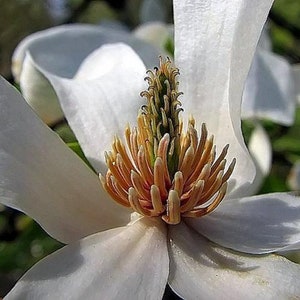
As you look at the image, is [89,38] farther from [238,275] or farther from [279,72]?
[238,275]

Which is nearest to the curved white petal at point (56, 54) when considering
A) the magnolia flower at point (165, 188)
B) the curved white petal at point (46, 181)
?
the magnolia flower at point (165, 188)

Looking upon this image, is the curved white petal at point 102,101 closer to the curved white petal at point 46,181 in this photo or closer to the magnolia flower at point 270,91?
the curved white petal at point 46,181

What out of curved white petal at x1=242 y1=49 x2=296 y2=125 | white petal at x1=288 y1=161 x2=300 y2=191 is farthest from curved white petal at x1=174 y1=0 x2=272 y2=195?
white petal at x1=288 y1=161 x2=300 y2=191

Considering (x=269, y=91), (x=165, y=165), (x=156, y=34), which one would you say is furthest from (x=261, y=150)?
(x=165, y=165)

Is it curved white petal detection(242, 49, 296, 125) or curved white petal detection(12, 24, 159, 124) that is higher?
curved white petal detection(12, 24, 159, 124)

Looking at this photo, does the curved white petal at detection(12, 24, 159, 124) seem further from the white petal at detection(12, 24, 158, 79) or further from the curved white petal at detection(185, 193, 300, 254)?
the curved white petal at detection(185, 193, 300, 254)
